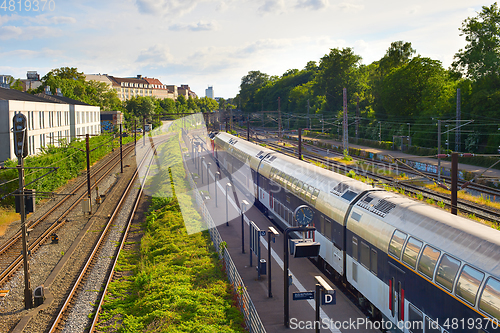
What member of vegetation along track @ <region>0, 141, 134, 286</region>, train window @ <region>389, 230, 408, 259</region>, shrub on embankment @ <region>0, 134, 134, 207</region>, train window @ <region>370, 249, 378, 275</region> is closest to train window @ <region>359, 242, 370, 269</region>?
train window @ <region>370, 249, 378, 275</region>

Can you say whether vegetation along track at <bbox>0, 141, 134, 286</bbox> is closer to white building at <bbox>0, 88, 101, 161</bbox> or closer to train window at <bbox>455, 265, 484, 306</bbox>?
white building at <bbox>0, 88, 101, 161</bbox>

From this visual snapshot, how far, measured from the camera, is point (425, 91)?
62.1 metres

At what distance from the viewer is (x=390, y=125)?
6694 centimetres

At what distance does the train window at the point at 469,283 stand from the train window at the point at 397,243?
2.06 m

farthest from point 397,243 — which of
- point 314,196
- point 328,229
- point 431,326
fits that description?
point 314,196

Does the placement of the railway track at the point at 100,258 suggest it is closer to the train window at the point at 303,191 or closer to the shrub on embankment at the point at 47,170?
the shrub on embankment at the point at 47,170

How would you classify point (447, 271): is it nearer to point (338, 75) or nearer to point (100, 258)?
point (100, 258)

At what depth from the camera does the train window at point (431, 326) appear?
853cm

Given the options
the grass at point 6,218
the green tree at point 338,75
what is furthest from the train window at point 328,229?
the green tree at point 338,75

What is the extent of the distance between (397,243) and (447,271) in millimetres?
1876

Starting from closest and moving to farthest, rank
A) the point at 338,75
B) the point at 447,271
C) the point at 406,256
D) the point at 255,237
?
the point at 447,271
the point at 406,256
the point at 255,237
the point at 338,75

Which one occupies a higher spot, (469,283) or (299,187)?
(299,187)

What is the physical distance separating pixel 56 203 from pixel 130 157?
3163 centimetres

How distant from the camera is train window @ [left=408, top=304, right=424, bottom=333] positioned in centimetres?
910
